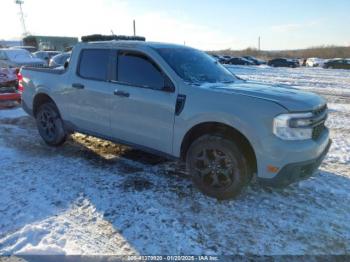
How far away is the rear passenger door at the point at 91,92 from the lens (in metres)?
5.20

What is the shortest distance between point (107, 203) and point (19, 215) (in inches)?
37.8

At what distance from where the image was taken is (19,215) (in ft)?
12.6

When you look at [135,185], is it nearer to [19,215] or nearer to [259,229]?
[19,215]

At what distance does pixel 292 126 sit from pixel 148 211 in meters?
1.84

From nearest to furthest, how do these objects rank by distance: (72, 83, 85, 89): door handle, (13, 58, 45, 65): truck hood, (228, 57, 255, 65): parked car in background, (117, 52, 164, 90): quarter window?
(117, 52, 164, 90): quarter window
(72, 83, 85, 89): door handle
(13, 58, 45, 65): truck hood
(228, 57, 255, 65): parked car in background

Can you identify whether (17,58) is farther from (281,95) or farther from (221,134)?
(281,95)

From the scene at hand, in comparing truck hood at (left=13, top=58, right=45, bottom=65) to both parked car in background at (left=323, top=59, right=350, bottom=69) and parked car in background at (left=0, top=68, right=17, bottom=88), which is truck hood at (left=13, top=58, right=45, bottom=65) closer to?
parked car in background at (left=0, top=68, right=17, bottom=88)

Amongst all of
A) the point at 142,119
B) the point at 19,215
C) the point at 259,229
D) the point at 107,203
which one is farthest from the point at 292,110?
the point at 19,215

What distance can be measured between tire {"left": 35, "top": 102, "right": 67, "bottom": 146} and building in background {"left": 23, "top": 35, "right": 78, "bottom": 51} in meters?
45.3

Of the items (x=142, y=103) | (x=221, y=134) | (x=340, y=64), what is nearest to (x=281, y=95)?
(x=221, y=134)

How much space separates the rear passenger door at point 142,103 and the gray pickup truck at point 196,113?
0.5 inches

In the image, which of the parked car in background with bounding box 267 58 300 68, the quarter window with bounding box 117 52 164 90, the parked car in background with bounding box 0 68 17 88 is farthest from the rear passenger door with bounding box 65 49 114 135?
the parked car in background with bounding box 267 58 300 68

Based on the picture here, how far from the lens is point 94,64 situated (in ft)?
17.9

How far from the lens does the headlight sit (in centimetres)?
371
